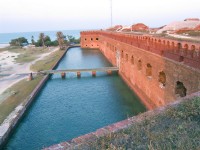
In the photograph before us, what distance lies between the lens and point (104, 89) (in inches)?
815

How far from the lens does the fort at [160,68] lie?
10.3 metres

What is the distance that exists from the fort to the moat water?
1153 millimetres

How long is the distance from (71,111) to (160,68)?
605 centimetres

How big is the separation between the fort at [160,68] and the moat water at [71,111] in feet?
3.78

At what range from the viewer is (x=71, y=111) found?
610 inches

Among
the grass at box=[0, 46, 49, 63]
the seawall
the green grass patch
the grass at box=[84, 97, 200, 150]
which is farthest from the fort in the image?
the grass at box=[0, 46, 49, 63]

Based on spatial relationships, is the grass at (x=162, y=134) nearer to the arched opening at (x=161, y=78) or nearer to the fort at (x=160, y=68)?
the fort at (x=160, y=68)

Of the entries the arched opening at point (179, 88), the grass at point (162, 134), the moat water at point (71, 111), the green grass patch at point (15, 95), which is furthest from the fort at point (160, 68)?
the green grass patch at point (15, 95)

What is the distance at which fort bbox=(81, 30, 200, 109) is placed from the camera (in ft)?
33.8

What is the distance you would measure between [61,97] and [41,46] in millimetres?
48267

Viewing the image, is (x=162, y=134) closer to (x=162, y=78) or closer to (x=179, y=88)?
(x=179, y=88)

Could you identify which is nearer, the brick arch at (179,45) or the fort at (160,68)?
the fort at (160,68)

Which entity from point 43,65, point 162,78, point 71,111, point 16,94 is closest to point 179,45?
point 162,78

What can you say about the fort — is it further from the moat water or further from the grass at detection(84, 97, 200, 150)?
the grass at detection(84, 97, 200, 150)
